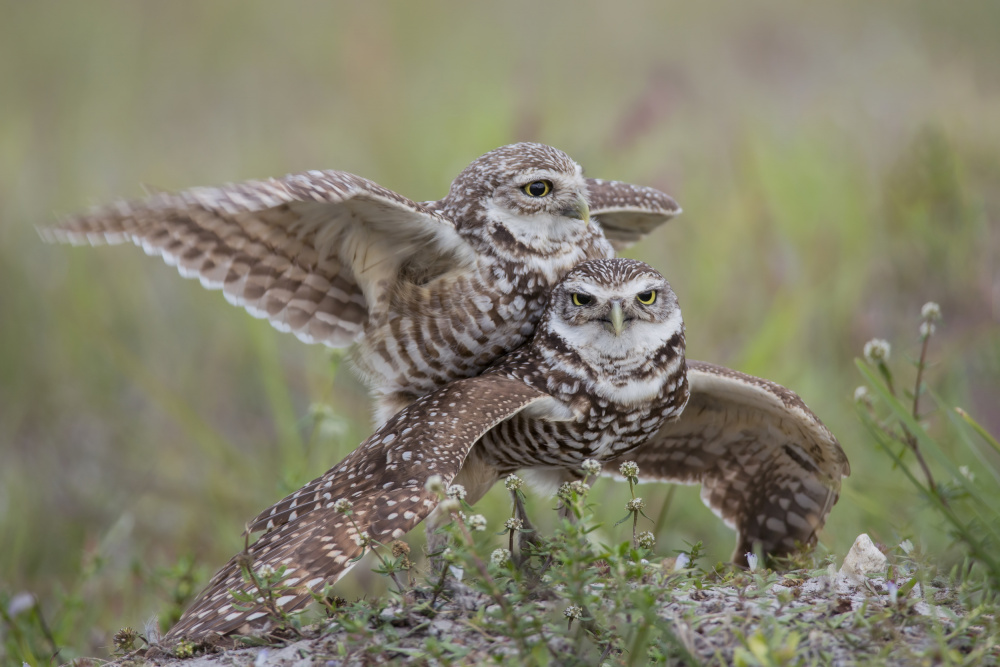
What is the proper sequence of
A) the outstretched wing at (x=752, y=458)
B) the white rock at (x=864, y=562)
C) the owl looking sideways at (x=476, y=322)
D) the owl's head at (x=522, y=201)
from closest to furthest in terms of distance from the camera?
the white rock at (x=864, y=562), the owl looking sideways at (x=476, y=322), the owl's head at (x=522, y=201), the outstretched wing at (x=752, y=458)

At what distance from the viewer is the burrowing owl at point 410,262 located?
376 cm

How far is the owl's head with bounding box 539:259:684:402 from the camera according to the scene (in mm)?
3873

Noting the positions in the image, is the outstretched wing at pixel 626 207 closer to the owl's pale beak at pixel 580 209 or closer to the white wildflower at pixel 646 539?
the owl's pale beak at pixel 580 209

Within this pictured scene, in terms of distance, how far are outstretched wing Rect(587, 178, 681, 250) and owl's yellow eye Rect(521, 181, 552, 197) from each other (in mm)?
482

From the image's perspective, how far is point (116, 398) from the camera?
23.9 feet

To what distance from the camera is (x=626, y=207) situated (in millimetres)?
4727

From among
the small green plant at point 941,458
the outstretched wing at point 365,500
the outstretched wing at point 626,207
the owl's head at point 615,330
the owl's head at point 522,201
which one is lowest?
the outstretched wing at point 365,500

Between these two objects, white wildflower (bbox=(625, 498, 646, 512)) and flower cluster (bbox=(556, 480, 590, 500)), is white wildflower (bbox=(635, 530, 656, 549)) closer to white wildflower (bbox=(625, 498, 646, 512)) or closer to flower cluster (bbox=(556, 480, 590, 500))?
white wildflower (bbox=(625, 498, 646, 512))

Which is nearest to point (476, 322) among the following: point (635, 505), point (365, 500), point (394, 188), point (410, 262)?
point (410, 262)

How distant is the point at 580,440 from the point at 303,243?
4.62ft

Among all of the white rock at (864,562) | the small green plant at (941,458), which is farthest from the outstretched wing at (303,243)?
the white rock at (864,562)

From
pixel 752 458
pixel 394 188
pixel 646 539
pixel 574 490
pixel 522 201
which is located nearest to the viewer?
pixel 574 490

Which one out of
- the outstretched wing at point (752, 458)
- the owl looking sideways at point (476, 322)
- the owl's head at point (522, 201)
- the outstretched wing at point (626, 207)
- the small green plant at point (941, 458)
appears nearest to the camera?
the small green plant at point (941, 458)

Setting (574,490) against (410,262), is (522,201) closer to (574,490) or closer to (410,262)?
(410,262)
